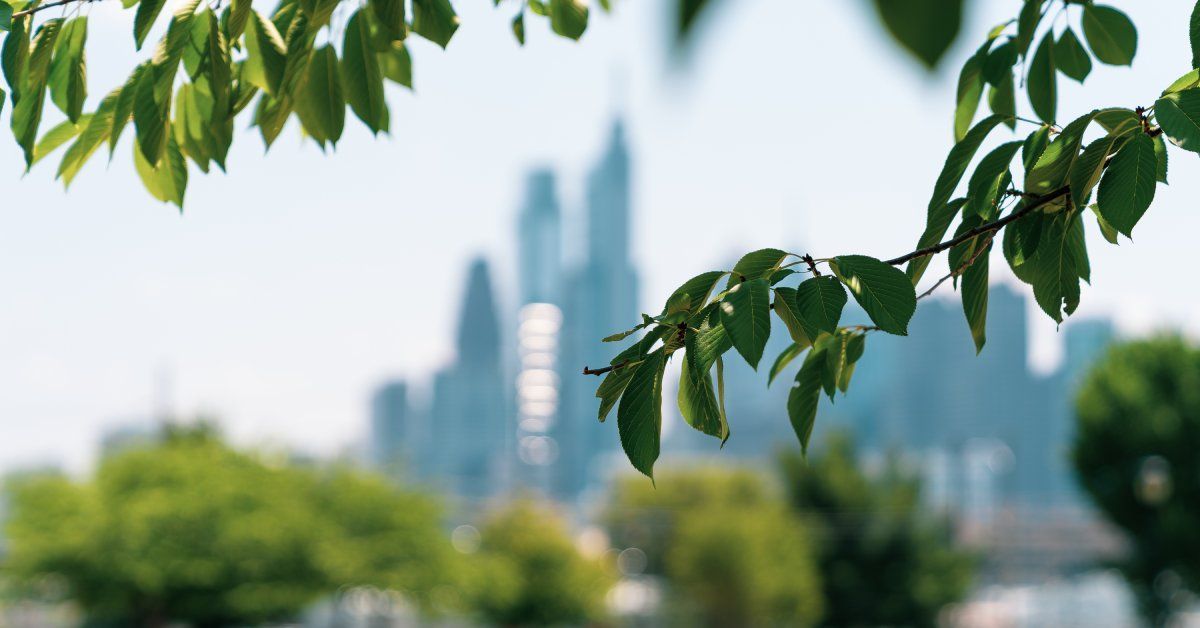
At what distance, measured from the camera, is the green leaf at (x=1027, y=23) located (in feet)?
9.44

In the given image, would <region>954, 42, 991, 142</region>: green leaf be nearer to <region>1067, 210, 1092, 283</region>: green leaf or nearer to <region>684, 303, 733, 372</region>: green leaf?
<region>1067, 210, 1092, 283</region>: green leaf

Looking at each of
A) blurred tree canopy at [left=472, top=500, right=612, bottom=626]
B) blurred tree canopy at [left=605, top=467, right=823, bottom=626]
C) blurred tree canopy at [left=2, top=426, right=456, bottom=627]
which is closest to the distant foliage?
blurred tree canopy at [left=2, top=426, right=456, bottom=627]

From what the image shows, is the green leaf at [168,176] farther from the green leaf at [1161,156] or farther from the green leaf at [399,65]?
the green leaf at [1161,156]

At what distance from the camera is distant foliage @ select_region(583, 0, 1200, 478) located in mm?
2311

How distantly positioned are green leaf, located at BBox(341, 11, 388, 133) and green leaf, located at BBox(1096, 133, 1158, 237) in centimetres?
146

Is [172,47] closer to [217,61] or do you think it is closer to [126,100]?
[217,61]

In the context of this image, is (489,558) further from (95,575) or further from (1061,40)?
(1061,40)

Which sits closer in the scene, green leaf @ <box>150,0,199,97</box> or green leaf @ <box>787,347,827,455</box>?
green leaf @ <box>150,0,199,97</box>

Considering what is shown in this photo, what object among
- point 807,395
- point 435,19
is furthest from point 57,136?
point 807,395

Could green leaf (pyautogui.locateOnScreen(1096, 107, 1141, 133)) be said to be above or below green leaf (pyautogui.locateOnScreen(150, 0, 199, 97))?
below

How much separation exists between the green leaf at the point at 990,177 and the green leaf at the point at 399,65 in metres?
1.48

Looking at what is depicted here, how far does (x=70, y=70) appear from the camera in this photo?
293 cm

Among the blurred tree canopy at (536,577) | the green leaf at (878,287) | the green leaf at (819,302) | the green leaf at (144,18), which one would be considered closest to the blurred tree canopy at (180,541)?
the blurred tree canopy at (536,577)

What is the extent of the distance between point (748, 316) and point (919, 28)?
4.07 ft
